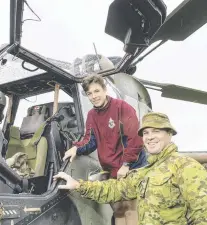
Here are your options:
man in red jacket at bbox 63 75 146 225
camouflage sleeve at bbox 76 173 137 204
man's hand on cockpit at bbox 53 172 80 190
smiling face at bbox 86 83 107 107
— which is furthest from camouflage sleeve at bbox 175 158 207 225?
smiling face at bbox 86 83 107 107

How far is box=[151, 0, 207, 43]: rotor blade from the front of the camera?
13.5 feet

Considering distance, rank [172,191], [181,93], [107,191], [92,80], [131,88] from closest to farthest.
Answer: [172,191] → [107,191] → [92,80] → [131,88] → [181,93]

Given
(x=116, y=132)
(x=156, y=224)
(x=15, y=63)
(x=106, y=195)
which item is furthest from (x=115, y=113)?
(x=15, y=63)

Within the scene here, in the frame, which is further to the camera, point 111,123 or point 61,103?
point 61,103

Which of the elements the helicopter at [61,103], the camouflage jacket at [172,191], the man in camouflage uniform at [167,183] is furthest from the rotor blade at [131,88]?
the camouflage jacket at [172,191]

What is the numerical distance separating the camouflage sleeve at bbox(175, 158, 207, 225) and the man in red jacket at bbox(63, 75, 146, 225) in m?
0.89

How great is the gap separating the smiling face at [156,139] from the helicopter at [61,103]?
0.75 m

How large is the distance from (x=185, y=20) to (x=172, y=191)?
2.26 meters

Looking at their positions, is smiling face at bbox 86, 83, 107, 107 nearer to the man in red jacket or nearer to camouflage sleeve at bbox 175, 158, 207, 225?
the man in red jacket

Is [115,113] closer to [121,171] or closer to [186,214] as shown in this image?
[121,171]

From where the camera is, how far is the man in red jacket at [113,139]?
3.76m

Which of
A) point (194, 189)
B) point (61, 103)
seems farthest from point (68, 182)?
point (61, 103)

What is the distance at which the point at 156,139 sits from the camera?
10.4 ft

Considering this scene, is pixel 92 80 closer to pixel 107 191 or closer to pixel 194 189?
pixel 107 191
